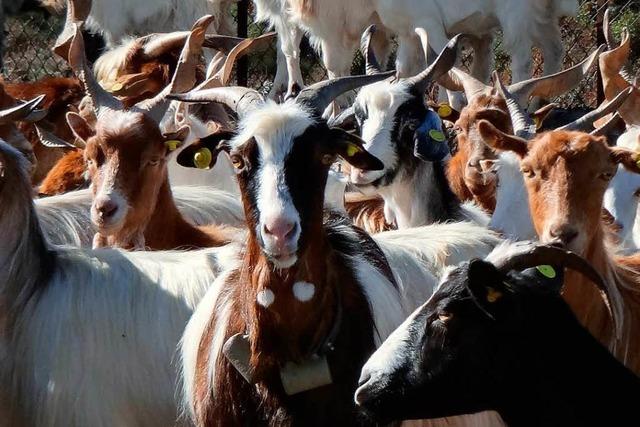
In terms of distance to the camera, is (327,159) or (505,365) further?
(327,159)

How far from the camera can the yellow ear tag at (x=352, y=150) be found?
5266 mm

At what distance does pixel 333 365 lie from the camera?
512cm

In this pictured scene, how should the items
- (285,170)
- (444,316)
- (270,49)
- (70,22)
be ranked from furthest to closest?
(270,49), (70,22), (285,170), (444,316)

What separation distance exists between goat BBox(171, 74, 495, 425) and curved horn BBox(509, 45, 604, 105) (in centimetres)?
309

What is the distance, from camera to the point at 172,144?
707 centimetres

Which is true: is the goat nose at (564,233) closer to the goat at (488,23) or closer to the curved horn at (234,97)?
the curved horn at (234,97)

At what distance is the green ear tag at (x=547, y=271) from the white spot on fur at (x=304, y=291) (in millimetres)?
833

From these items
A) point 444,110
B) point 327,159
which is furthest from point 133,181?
point 444,110

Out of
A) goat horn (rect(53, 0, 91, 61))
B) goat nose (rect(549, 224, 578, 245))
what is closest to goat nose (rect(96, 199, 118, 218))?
goat nose (rect(549, 224, 578, 245))

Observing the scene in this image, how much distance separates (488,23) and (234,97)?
6131mm

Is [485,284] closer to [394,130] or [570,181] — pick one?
[570,181]

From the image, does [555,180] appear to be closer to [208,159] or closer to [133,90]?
[208,159]

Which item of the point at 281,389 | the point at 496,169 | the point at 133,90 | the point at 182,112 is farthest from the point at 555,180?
the point at 133,90

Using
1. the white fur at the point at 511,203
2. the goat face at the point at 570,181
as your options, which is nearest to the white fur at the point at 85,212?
the white fur at the point at 511,203
